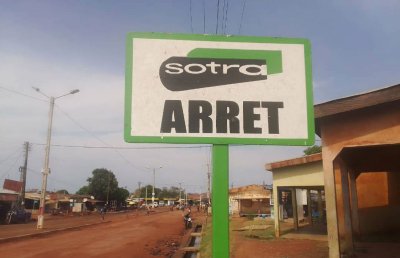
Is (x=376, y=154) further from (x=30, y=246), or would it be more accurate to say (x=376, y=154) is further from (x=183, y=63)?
(x=30, y=246)

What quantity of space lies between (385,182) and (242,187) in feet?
100.0

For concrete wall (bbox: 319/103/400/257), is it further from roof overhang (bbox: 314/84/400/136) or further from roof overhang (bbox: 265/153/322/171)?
roof overhang (bbox: 265/153/322/171)

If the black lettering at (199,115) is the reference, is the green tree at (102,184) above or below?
above

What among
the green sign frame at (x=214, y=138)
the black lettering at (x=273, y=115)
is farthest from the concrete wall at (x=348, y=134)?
the black lettering at (x=273, y=115)

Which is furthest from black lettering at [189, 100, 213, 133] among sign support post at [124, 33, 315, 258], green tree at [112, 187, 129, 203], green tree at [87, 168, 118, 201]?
green tree at [112, 187, 129, 203]

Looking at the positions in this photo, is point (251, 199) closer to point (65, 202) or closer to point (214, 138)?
point (65, 202)

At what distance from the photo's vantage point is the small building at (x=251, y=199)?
4731cm

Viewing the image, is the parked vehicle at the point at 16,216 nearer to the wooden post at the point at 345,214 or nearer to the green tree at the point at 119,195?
the wooden post at the point at 345,214

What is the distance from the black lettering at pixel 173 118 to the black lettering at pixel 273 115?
2.35 feet

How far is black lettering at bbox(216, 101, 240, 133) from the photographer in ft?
10.4

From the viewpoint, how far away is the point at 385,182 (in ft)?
61.1

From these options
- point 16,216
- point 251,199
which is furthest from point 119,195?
point 16,216

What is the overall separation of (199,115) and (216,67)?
484 mm

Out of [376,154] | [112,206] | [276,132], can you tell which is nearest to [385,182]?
[376,154]
